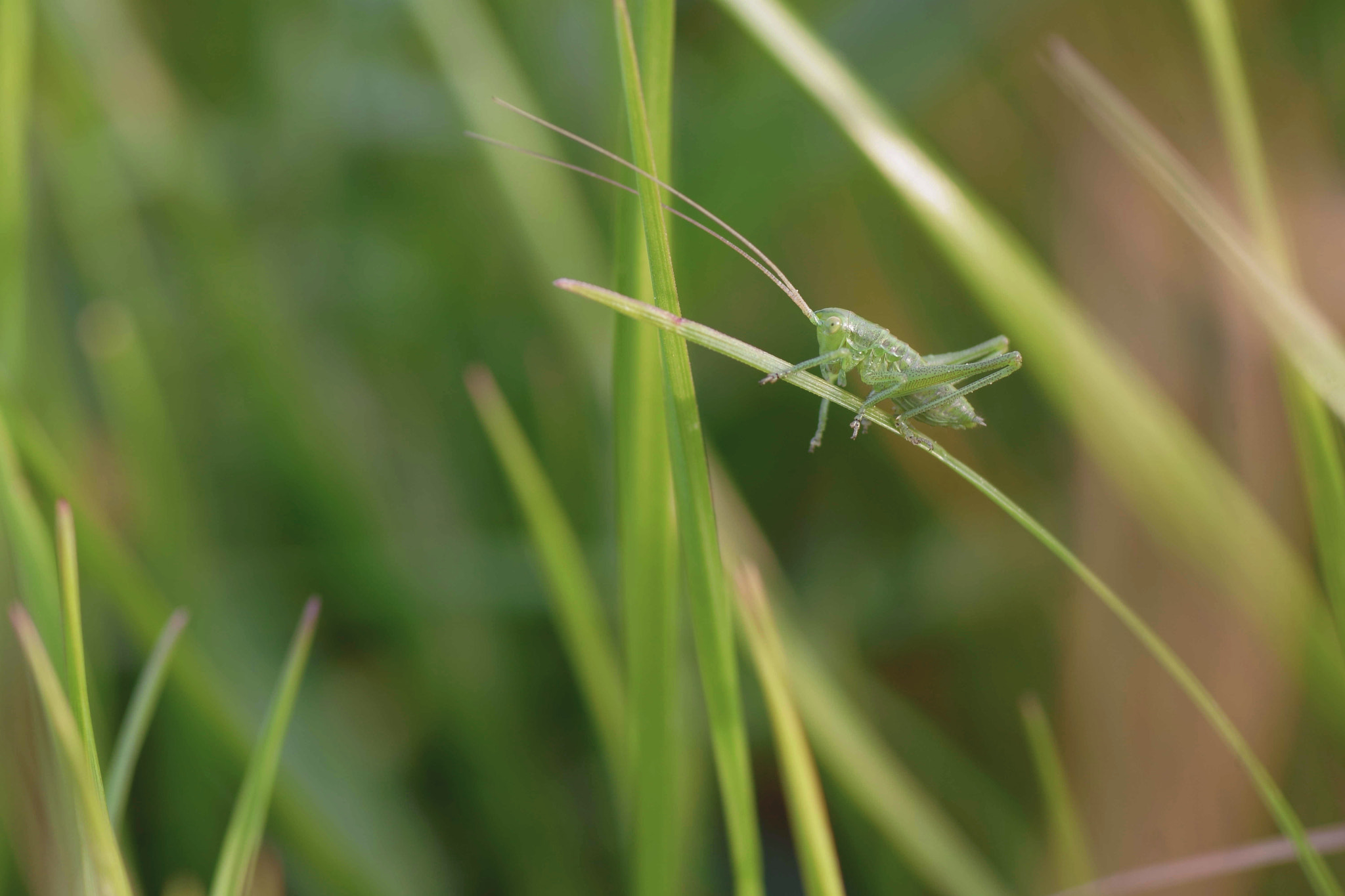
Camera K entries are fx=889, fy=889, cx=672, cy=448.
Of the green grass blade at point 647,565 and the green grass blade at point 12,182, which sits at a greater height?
the green grass blade at point 12,182

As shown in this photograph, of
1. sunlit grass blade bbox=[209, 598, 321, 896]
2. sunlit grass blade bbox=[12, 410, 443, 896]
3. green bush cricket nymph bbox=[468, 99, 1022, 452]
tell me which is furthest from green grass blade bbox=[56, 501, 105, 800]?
green bush cricket nymph bbox=[468, 99, 1022, 452]

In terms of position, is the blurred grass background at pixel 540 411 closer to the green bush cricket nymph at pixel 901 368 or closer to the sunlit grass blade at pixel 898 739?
the sunlit grass blade at pixel 898 739

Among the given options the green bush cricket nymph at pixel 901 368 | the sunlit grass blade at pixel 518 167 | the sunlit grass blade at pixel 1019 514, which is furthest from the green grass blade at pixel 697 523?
the sunlit grass blade at pixel 518 167

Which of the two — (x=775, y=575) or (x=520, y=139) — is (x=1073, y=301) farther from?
(x=520, y=139)

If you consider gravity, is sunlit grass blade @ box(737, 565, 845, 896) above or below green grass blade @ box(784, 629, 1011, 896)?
above

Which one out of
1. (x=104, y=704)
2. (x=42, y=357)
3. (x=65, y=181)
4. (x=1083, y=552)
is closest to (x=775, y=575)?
(x=1083, y=552)

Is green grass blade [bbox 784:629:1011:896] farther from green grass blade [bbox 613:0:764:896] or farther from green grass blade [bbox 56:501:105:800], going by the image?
green grass blade [bbox 56:501:105:800]
